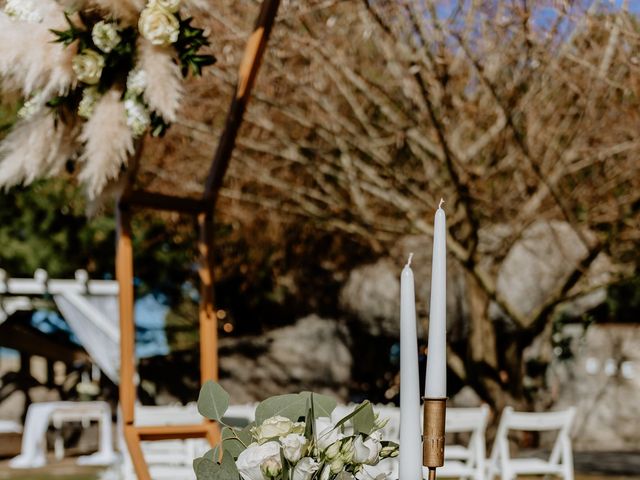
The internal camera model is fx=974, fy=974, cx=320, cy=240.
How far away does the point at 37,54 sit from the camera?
7.64ft

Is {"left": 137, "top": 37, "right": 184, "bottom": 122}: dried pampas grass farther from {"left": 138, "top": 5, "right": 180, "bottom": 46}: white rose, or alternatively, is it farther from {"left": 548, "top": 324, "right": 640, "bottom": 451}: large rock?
{"left": 548, "top": 324, "right": 640, "bottom": 451}: large rock

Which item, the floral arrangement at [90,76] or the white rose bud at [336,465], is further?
the floral arrangement at [90,76]

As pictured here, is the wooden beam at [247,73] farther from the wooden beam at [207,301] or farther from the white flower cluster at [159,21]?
the white flower cluster at [159,21]

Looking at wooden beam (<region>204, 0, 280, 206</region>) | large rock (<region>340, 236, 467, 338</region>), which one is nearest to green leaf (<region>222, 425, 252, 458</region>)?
wooden beam (<region>204, 0, 280, 206</region>)

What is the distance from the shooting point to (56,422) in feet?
41.6

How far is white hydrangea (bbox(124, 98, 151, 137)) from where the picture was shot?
2383 millimetres

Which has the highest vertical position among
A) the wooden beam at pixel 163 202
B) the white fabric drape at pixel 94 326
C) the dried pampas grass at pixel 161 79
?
the dried pampas grass at pixel 161 79

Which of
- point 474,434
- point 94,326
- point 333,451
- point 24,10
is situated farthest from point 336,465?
point 94,326

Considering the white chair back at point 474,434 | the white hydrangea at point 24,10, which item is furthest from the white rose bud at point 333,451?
the white chair back at point 474,434

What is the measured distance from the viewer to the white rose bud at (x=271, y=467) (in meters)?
1.31

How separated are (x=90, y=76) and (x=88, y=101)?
0.06m

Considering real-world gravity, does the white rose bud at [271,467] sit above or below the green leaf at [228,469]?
above

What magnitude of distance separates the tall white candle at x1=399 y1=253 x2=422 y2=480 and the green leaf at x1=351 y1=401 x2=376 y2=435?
15 centimetres

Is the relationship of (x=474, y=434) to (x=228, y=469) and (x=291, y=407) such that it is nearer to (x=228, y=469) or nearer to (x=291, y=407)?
(x=291, y=407)
